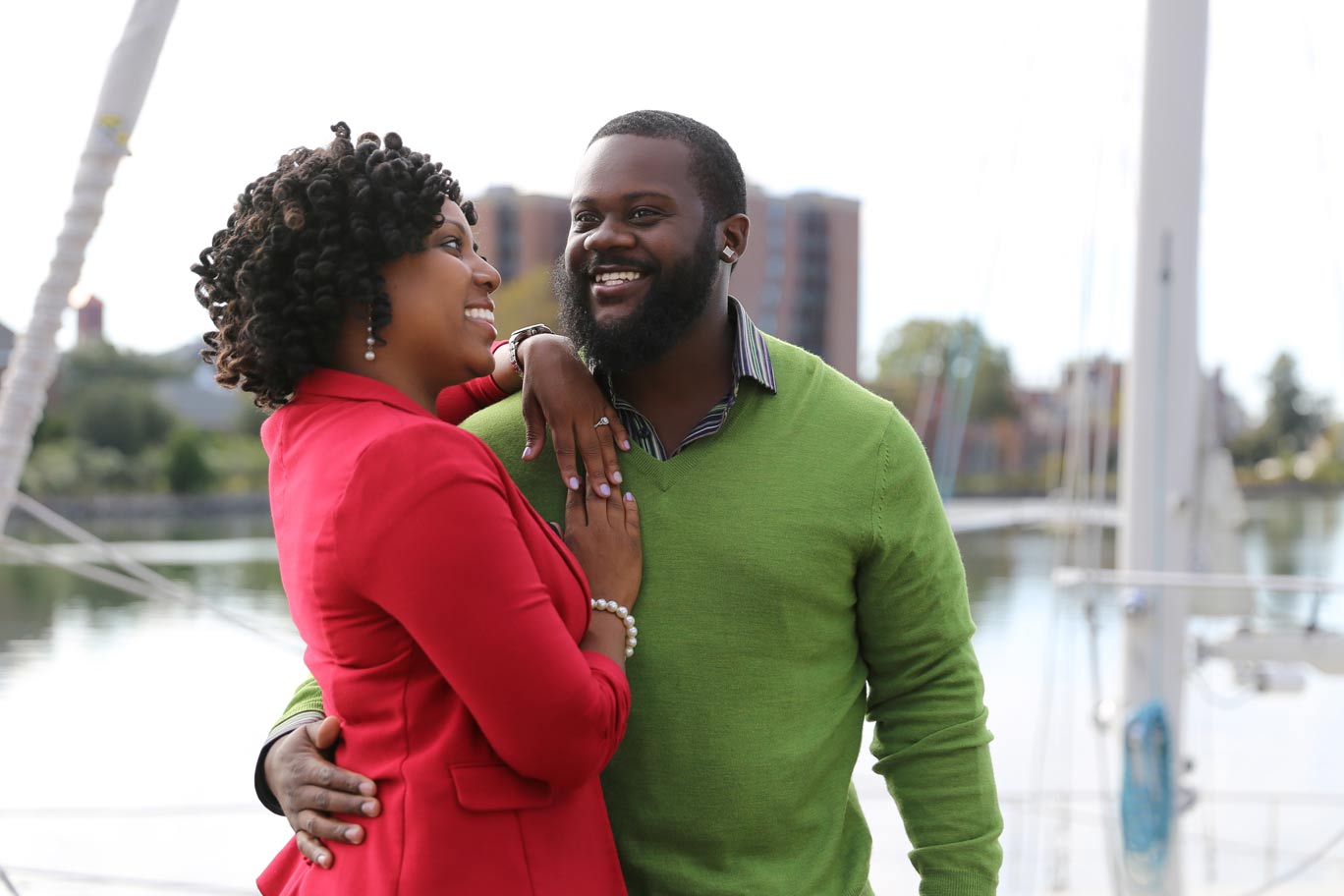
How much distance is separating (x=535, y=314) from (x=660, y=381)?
23.4 m

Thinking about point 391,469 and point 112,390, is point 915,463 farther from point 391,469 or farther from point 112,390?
point 112,390

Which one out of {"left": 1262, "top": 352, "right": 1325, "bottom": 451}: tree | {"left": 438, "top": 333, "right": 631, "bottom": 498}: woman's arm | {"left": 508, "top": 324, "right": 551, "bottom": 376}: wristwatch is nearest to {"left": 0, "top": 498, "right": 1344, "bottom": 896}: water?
{"left": 508, "top": 324, "right": 551, "bottom": 376}: wristwatch

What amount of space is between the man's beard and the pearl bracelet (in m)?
0.26

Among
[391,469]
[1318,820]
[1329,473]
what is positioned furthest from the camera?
[1329,473]

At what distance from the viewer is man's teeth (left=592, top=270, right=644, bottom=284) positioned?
53.7 inches

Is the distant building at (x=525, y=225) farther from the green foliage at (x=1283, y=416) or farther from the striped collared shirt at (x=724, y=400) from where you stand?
the striped collared shirt at (x=724, y=400)

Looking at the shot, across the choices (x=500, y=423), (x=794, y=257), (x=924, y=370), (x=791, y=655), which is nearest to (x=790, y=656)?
(x=791, y=655)

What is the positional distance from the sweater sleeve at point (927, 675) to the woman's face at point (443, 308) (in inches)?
16.5

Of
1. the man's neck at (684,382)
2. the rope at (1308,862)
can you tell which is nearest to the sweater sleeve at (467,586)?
the man's neck at (684,382)

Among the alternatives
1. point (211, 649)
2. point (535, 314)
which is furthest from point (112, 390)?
point (211, 649)

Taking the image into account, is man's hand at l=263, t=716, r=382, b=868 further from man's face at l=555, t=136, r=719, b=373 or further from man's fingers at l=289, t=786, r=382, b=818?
man's face at l=555, t=136, r=719, b=373

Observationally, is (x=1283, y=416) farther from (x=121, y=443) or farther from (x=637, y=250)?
(x=637, y=250)

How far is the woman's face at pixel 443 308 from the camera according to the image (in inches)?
45.8

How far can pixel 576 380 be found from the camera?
1.38m
